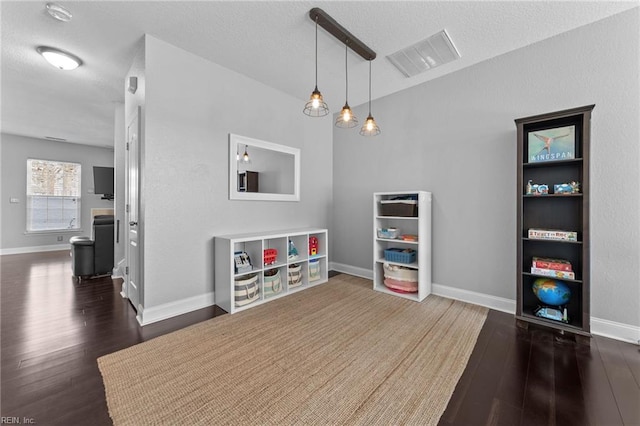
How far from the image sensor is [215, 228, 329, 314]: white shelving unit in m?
2.65

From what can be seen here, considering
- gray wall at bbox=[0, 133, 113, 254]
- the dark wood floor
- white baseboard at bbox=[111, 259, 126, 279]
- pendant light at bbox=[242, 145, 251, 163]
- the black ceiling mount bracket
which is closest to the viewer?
the dark wood floor

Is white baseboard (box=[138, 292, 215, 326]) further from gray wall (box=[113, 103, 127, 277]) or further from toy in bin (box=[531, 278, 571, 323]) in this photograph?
toy in bin (box=[531, 278, 571, 323])

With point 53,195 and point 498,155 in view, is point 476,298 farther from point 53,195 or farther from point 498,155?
point 53,195

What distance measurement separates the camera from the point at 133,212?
9.09 ft

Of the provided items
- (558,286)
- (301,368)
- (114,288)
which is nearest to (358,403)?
(301,368)

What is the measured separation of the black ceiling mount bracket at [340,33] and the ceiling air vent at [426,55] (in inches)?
11.9

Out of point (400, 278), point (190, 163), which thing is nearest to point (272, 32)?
point (190, 163)

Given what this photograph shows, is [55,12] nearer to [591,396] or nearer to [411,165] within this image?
[411,165]

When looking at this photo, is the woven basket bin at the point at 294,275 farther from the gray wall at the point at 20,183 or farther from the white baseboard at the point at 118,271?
the gray wall at the point at 20,183

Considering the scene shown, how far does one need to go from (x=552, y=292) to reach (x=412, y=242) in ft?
4.30

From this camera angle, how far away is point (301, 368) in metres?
1.72

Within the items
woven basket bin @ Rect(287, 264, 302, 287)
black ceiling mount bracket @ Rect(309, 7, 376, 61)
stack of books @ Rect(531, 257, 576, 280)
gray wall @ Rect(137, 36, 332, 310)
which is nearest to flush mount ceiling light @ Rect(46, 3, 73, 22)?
gray wall @ Rect(137, 36, 332, 310)

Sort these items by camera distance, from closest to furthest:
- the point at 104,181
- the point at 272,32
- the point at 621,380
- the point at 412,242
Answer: the point at 621,380
the point at 272,32
the point at 412,242
the point at 104,181

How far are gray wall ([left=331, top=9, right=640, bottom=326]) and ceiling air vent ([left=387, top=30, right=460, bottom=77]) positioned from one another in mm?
360
